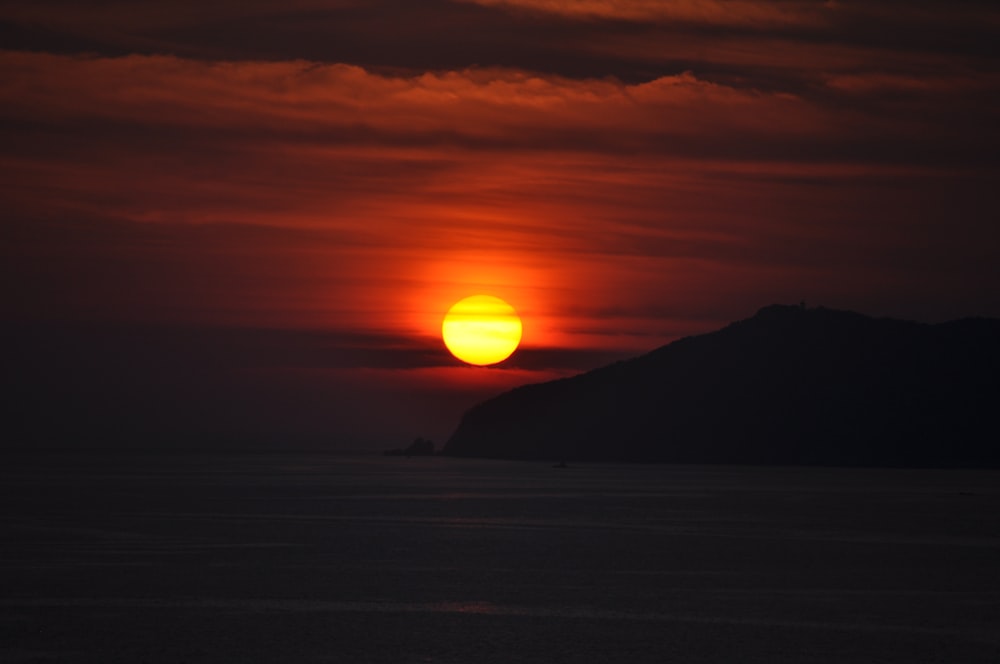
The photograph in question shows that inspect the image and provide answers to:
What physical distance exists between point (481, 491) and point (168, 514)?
63.9 meters

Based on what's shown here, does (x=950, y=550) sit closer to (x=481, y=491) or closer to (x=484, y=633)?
(x=484, y=633)

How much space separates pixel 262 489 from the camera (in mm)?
153625

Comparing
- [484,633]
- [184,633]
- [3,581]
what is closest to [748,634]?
[484,633]

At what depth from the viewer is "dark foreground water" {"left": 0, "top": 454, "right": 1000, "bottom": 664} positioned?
36.1 meters

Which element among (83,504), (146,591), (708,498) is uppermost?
(708,498)

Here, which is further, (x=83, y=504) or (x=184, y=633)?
→ (x=83, y=504)

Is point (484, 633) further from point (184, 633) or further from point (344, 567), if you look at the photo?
point (344, 567)

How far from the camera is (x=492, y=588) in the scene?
162ft

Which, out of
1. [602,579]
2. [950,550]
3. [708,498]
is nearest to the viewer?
[602,579]

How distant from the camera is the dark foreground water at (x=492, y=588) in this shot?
36.1 meters

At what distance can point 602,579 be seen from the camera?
52.7m

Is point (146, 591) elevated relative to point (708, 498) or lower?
lower

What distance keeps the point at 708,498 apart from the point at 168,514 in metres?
62.8

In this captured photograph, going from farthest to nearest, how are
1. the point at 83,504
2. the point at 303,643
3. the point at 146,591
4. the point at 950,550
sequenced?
the point at 83,504, the point at 950,550, the point at 146,591, the point at 303,643
